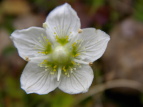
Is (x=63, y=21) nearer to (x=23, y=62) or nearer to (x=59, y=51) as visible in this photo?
(x=59, y=51)

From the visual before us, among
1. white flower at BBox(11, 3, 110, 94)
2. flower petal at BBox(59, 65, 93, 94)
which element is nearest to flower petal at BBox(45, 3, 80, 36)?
white flower at BBox(11, 3, 110, 94)

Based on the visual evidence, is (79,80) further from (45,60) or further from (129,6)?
(129,6)

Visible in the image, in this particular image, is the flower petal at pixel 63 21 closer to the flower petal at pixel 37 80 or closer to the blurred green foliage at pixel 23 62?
the flower petal at pixel 37 80

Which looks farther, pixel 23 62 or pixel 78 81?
pixel 23 62

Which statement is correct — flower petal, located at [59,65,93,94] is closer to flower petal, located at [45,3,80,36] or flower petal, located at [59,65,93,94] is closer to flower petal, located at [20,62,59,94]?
flower petal, located at [20,62,59,94]

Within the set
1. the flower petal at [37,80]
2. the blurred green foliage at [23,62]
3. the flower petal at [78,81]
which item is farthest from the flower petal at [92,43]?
the blurred green foliage at [23,62]

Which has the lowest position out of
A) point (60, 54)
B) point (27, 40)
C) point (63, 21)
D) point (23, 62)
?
point (23, 62)

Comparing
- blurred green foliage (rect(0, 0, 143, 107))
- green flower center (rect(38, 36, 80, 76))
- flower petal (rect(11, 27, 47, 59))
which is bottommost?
blurred green foliage (rect(0, 0, 143, 107))

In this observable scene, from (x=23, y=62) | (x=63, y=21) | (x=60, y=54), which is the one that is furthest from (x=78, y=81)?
(x=23, y=62)
